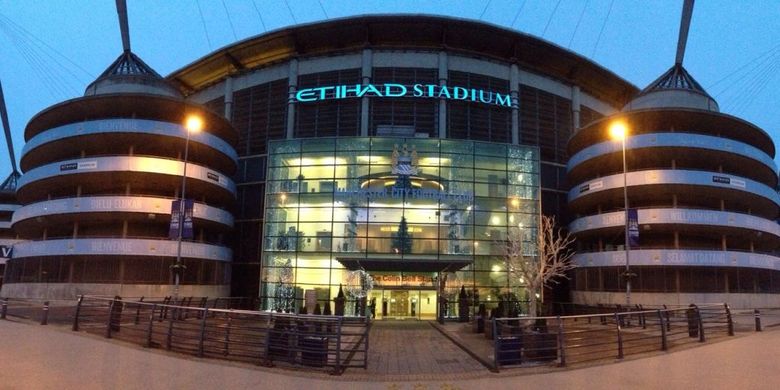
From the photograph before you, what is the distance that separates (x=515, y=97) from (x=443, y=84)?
795cm

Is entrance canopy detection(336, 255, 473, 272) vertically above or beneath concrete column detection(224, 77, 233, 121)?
beneath

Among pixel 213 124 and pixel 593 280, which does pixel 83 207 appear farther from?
pixel 593 280

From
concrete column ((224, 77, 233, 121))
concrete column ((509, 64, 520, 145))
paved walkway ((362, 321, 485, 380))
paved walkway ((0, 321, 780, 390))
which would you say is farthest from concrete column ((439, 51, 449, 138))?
paved walkway ((0, 321, 780, 390))

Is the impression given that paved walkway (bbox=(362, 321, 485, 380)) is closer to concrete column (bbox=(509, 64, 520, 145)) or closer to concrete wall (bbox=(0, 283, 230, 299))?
concrete wall (bbox=(0, 283, 230, 299))

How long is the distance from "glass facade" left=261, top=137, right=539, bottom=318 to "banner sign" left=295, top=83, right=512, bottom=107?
8773 mm

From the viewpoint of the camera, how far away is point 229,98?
59188mm

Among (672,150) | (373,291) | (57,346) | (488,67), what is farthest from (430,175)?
(57,346)

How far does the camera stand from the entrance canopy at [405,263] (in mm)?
37812

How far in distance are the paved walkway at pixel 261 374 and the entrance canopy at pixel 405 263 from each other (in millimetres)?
23138

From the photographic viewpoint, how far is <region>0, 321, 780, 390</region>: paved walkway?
11062mm

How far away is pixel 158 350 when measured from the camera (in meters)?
15.2

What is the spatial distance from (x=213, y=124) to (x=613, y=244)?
3947 centimetres

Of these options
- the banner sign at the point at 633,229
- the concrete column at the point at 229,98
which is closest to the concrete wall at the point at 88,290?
the concrete column at the point at 229,98

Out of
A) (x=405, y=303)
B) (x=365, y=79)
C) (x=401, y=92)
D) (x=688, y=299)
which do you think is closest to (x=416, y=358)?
(x=405, y=303)
